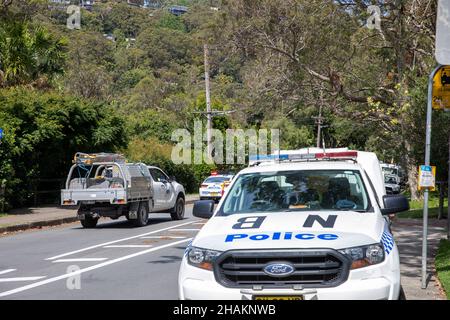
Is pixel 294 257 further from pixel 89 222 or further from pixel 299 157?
pixel 89 222

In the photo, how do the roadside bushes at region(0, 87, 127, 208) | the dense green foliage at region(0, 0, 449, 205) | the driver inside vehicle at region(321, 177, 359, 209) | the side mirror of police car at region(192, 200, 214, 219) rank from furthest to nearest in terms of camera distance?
the dense green foliage at region(0, 0, 449, 205)
the roadside bushes at region(0, 87, 127, 208)
the side mirror of police car at region(192, 200, 214, 219)
the driver inside vehicle at region(321, 177, 359, 209)

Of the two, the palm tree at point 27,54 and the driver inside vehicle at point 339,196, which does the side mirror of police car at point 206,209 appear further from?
the palm tree at point 27,54

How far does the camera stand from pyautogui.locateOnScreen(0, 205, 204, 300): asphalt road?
31.4ft

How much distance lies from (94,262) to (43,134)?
536 inches

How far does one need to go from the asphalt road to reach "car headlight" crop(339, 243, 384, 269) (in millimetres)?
3633

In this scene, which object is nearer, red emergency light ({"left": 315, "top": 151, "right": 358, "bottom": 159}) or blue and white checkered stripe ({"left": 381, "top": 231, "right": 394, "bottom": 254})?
blue and white checkered stripe ({"left": 381, "top": 231, "right": 394, "bottom": 254})

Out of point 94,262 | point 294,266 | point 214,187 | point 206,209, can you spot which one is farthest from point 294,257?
point 214,187

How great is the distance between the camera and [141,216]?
67.9 feet

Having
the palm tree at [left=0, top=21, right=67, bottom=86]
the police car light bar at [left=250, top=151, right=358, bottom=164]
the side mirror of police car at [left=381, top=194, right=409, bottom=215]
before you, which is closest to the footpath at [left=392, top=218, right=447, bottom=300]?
the side mirror of police car at [left=381, top=194, right=409, bottom=215]

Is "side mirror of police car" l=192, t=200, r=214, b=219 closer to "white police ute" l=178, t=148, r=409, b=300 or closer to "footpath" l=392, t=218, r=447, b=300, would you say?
"white police ute" l=178, t=148, r=409, b=300

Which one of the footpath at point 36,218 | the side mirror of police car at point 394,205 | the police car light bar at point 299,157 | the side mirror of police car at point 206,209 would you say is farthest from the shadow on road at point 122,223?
the side mirror of police car at point 394,205

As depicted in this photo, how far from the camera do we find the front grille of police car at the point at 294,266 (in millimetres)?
5984

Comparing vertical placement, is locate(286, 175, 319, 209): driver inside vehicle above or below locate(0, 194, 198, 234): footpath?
above
